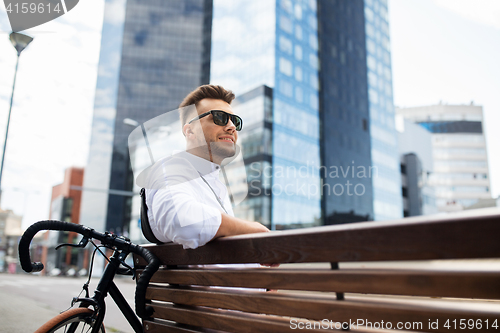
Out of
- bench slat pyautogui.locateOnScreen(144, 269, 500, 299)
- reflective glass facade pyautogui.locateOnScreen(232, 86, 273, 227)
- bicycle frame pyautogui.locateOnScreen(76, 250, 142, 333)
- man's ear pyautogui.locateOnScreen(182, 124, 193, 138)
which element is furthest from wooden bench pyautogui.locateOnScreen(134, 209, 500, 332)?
reflective glass facade pyautogui.locateOnScreen(232, 86, 273, 227)

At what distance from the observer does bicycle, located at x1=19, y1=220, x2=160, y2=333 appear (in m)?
1.45

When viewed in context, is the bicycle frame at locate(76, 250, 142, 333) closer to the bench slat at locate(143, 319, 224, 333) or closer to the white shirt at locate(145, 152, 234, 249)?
the bench slat at locate(143, 319, 224, 333)

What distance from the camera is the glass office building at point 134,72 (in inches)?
2591

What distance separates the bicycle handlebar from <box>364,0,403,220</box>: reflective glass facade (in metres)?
51.1

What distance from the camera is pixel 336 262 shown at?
0.98 meters

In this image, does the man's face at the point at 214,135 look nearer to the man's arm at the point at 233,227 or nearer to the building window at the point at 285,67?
the man's arm at the point at 233,227

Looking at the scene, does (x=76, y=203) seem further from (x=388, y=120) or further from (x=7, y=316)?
(x=7, y=316)

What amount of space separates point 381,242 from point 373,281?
10 centimetres

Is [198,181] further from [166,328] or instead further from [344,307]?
[344,307]

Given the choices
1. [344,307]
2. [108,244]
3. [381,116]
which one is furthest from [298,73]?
[344,307]

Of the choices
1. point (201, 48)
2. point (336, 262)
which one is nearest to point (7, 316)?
point (336, 262)

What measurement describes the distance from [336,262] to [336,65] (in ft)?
173

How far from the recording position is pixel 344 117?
49.2m

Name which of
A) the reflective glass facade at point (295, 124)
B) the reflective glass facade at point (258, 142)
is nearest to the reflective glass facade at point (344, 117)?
the reflective glass facade at point (295, 124)
